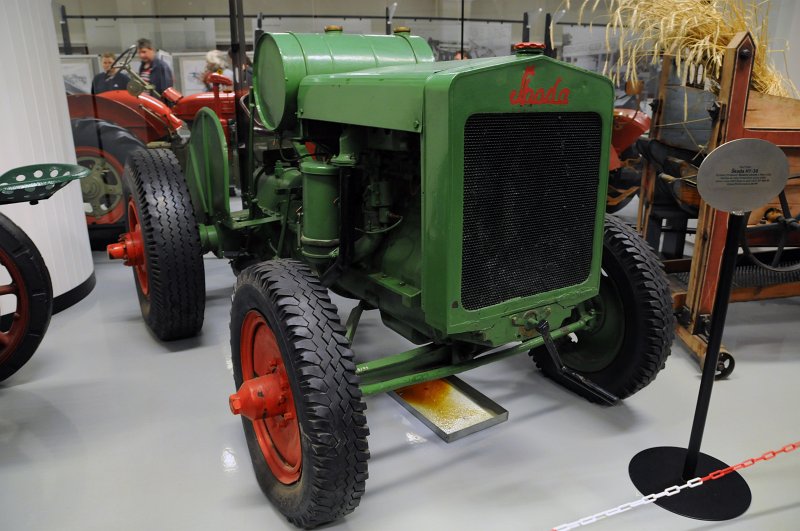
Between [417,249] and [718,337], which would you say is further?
[417,249]

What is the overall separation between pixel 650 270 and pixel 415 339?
93cm

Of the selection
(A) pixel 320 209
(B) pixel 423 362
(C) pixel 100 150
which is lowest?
(B) pixel 423 362

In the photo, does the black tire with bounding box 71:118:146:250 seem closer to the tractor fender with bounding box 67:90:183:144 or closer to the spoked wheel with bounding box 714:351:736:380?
the tractor fender with bounding box 67:90:183:144

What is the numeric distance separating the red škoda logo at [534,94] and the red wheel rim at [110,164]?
388 cm

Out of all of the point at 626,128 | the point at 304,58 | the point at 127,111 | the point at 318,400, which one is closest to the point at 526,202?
the point at 318,400

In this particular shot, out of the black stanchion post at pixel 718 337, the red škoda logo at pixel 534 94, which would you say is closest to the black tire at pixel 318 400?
the red škoda logo at pixel 534 94

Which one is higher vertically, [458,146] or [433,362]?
[458,146]

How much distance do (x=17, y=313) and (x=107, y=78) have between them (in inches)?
116

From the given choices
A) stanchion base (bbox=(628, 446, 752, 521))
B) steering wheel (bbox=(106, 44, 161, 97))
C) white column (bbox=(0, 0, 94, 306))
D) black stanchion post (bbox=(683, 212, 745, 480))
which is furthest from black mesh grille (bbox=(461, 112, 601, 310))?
steering wheel (bbox=(106, 44, 161, 97))

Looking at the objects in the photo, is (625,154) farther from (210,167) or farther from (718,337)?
(718,337)

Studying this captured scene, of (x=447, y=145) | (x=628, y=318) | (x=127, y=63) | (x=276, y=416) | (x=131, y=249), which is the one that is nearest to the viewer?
(x=447, y=145)

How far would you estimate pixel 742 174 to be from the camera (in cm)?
180

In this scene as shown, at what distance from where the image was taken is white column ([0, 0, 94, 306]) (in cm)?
319

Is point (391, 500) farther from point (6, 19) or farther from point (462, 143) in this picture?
point (6, 19)
